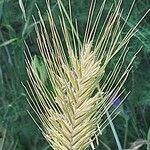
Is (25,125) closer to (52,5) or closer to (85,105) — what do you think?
(52,5)

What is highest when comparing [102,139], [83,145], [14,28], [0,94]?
[83,145]

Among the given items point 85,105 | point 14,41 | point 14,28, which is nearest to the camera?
point 85,105

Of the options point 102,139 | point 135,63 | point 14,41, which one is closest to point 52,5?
point 14,41

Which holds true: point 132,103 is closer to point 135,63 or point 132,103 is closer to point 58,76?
point 135,63

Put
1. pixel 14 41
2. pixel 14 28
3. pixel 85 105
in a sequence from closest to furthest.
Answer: pixel 85 105
pixel 14 41
pixel 14 28

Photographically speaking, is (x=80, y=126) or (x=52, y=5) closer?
(x=80, y=126)

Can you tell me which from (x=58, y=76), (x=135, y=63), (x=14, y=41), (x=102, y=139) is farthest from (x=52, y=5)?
(x=58, y=76)

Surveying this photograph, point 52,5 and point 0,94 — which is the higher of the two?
point 52,5
